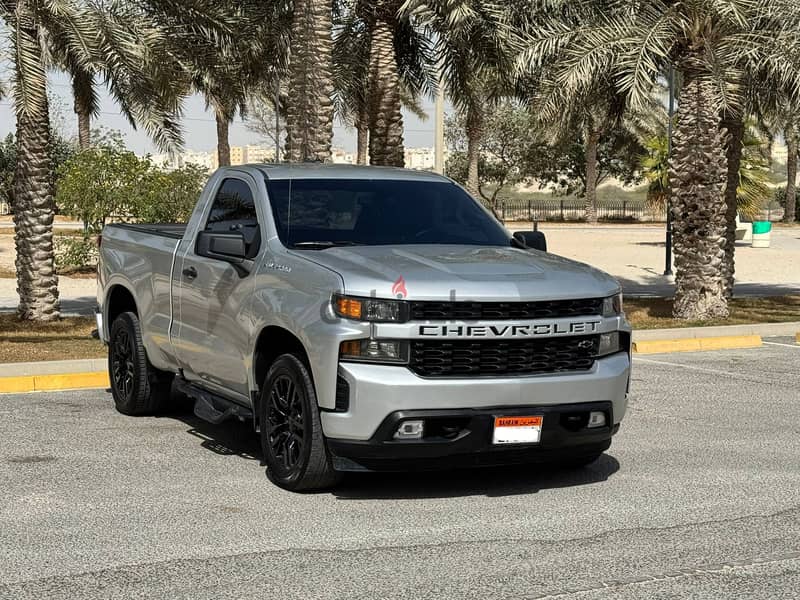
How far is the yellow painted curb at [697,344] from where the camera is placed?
50.9ft

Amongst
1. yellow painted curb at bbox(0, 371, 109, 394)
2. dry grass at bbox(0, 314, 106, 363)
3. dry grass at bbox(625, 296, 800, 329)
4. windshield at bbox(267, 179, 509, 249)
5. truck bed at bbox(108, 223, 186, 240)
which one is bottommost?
dry grass at bbox(625, 296, 800, 329)

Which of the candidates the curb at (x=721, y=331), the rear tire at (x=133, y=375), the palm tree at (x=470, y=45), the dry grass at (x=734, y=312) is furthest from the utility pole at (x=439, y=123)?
the rear tire at (x=133, y=375)

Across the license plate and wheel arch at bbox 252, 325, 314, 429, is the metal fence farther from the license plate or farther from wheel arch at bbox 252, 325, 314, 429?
the license plate

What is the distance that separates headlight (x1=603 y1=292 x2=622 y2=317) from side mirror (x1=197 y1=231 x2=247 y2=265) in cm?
223

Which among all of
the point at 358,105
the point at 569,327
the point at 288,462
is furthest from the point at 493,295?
the point at 358,105

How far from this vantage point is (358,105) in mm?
30797

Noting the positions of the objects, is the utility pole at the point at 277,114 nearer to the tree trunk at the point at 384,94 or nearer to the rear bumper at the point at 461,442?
the tree trunk at the point at 384,94

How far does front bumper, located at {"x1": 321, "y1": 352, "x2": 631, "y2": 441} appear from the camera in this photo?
22.2 ft

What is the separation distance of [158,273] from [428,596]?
468 cm

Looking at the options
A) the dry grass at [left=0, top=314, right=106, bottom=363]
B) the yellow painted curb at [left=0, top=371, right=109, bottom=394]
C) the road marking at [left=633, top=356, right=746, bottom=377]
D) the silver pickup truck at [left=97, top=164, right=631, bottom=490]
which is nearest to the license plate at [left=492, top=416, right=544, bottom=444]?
the silver pickup truck at [left=97, top=164, right=631, bottom=490]

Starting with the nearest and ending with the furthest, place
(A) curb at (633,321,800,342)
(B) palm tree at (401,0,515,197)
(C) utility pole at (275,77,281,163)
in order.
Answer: (A) curb at (633,321,800,342) < (B) palm tree at (401,0,515,197) < (C) utility pole at (275,77,281,163)

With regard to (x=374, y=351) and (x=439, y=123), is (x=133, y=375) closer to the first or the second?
(x=374, y=351)

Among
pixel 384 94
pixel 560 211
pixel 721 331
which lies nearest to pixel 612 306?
pixel 721 331

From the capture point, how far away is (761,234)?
148 feet
